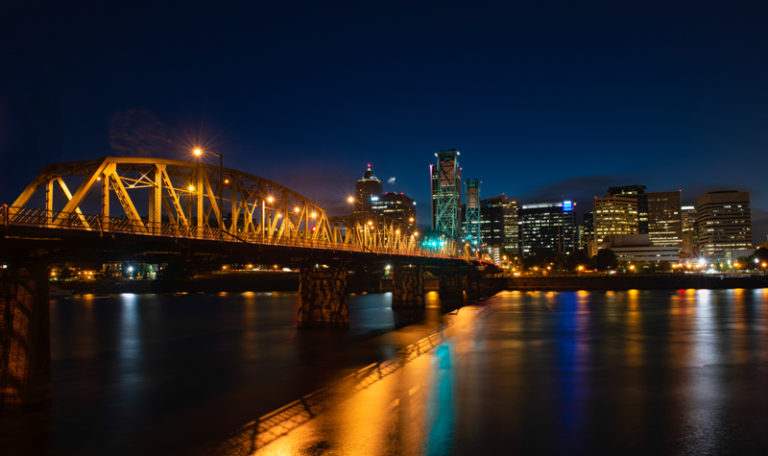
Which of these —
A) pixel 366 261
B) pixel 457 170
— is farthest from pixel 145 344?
pixel 457 170

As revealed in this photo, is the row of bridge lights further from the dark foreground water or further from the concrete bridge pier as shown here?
the concrete bridge pier

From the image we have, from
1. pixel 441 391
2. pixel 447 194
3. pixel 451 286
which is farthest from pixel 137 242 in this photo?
pixel 447 194

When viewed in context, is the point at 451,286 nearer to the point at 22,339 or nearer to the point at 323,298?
the point at 323,298

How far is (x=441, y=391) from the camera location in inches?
1217

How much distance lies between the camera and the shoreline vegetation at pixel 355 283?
545 ft

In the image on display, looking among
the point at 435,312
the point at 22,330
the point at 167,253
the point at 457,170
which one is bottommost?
the point at 435,312

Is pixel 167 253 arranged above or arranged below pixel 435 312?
above

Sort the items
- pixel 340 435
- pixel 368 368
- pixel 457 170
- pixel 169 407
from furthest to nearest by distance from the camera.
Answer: pixel 457 170 → pixel 368 368 → pixel 169 407 → pixel 340 435

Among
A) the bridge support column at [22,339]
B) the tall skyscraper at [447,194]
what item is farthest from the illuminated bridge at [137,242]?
the tall skyscraper at [447,194]

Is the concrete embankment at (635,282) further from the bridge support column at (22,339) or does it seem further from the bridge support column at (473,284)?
the bridge support column at (22,339)

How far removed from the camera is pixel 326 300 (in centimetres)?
6450

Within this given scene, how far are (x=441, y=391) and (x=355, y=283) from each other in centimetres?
15710

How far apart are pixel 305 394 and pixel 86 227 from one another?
15.0 metres

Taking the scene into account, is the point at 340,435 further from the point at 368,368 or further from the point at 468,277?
the point at 468,277
